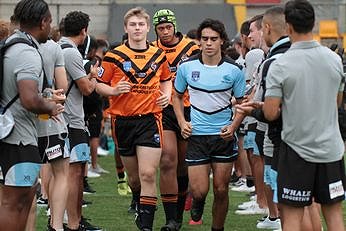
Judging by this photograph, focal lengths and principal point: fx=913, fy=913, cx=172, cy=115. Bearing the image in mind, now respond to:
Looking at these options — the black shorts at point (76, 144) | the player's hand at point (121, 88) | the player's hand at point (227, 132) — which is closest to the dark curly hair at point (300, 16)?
the player's hand at point (227, 132)

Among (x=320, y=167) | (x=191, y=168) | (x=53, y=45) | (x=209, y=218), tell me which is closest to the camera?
(x=320, y=167)

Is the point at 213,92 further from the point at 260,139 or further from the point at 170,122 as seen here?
the point at 170,122

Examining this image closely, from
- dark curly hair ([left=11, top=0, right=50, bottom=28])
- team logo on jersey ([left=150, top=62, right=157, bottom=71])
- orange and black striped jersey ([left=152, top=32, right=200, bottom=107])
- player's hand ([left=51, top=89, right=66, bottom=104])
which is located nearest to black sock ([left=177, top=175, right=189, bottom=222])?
orange and black striped jersey ([left=152, top=32, right=200, bottom=107])

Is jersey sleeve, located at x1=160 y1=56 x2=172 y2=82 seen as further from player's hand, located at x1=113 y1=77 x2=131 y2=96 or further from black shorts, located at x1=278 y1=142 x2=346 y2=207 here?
black shorts, located at x1=278 y1=142 x2=346 y2=207

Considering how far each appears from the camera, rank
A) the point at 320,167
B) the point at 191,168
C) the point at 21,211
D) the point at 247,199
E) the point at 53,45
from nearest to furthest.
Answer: the point at 320,167
the point at 21,211
the point at 53,45
the point at 191,168
the point at 247,199

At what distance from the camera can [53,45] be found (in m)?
8.24

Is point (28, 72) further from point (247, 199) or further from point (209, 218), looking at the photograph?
point (247, 199)

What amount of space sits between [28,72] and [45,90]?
0.64m

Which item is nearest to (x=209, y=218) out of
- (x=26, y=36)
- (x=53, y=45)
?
(x=53, y=45)

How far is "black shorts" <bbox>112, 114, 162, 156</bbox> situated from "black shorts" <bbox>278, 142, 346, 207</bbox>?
2497 millimetres

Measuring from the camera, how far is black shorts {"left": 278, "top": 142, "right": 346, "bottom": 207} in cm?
682

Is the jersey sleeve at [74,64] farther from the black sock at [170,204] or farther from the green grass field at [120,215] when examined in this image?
the green grass field at [120,215]

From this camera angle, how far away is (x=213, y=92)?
29.8 feet

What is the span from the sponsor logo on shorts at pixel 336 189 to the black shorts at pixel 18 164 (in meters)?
2.33
